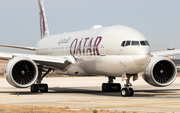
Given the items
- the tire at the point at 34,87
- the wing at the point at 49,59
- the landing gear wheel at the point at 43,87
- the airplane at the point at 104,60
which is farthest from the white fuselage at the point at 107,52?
the tire at the point at 34,87

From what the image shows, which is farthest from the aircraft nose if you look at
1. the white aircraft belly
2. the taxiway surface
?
the taxiway surface

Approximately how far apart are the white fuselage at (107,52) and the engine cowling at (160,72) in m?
3.17

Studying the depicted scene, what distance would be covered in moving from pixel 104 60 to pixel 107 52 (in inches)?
22.5

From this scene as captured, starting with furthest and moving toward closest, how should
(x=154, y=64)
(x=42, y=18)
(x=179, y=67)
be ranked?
(x=179, y=67) → (x=42, y=18) → (x=154, y=64)

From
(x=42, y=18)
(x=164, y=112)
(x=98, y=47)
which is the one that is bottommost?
(x=164, y=112)

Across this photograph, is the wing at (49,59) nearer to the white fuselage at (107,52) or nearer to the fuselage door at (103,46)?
the white fuselage at (107,52)

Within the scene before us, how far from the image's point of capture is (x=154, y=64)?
23.7 metres

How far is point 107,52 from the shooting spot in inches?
843

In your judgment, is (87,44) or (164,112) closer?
(164,112)

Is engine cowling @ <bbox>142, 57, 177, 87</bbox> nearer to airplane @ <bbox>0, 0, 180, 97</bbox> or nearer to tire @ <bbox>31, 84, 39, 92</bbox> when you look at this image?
airplane @ <bbox>0, 0, 180, 97</bbox>

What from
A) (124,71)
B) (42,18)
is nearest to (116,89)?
(124,71)

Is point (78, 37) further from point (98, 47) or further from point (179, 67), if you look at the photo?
point (179, 67)

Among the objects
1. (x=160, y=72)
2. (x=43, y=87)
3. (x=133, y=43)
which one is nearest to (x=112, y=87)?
(x=160, y=72)

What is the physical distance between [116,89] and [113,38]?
268 inches
